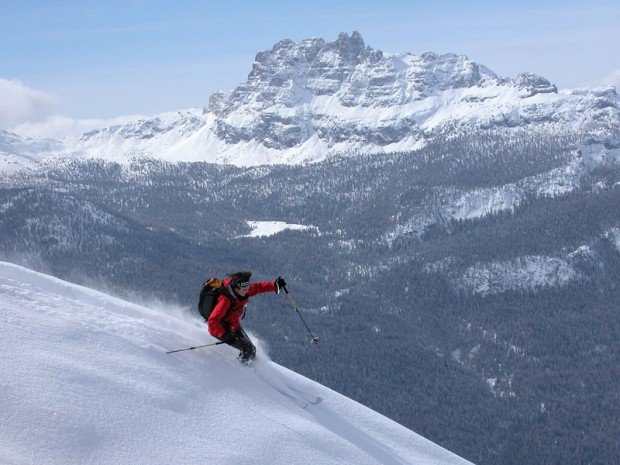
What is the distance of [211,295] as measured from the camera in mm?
17547

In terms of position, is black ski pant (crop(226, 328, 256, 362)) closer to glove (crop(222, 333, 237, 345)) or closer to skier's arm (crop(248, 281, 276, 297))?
glove (crop(222, 333, 237, 345))

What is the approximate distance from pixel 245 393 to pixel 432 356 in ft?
536

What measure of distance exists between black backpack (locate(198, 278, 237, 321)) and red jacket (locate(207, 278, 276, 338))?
0.09 meters

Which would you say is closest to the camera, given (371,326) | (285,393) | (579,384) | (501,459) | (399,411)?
(285,393)

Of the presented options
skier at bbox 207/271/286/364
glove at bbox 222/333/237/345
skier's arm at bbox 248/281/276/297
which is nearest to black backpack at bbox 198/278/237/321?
skier at bbox 207/271/286/364

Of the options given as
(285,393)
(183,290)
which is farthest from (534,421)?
(285,393)

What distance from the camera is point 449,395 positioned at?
154m

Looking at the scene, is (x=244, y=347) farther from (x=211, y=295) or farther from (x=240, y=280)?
(x=240, y=280)

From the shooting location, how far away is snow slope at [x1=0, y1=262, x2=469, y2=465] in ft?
41.3

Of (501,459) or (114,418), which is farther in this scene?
(501,459)

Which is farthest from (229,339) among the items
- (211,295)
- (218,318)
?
(211,295)

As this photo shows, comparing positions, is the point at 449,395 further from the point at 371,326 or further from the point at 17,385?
the point at 17,385

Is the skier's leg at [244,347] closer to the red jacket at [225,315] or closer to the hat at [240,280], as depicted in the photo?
the red jacket at [225,315]

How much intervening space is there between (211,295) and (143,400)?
3.98m
